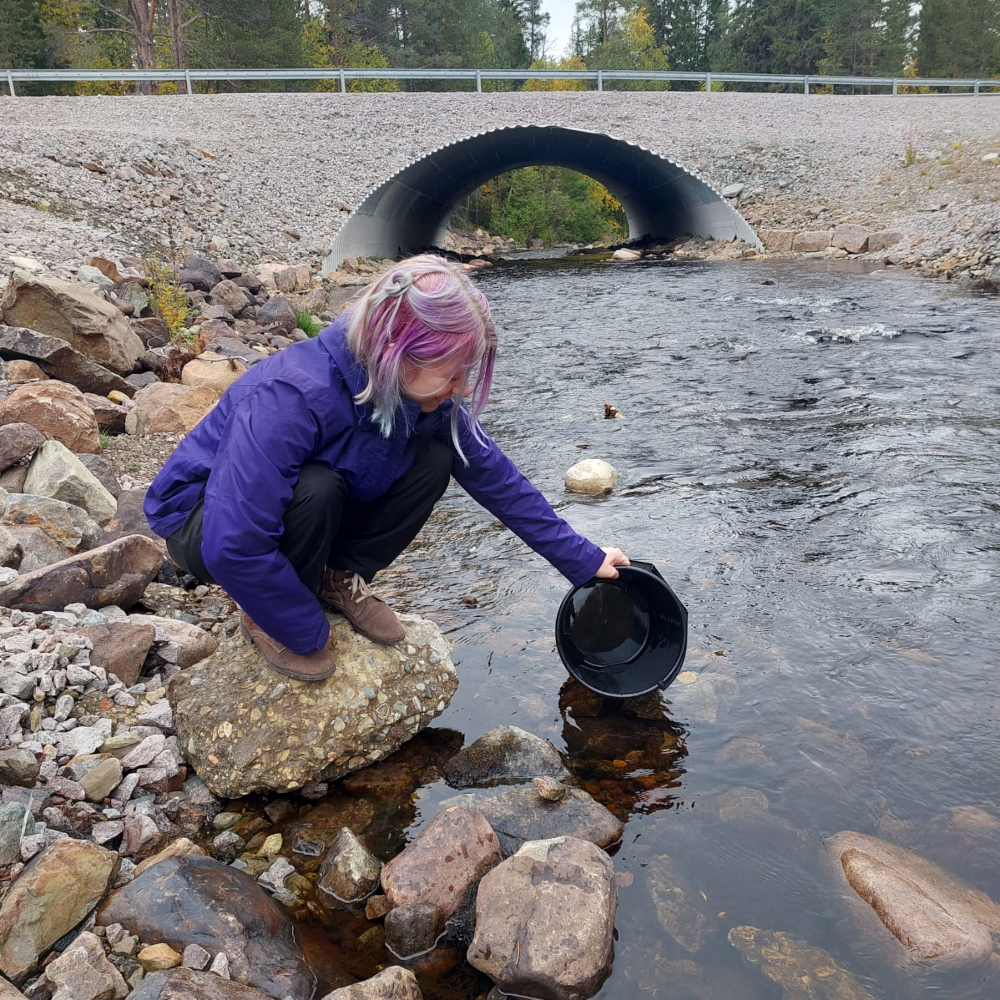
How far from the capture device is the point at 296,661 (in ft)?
9.70

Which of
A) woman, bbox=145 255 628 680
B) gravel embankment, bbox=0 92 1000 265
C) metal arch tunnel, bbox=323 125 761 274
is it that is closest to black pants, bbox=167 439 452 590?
woman, bbox=145 255 628 680

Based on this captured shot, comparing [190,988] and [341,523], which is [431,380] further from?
[190,988]

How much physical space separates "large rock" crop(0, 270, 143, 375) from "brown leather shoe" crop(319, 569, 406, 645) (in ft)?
15.1

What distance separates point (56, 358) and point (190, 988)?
5472 millimetres

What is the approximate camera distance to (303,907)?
2.47 meters

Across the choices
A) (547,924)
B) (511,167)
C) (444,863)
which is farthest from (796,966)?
(511,167)

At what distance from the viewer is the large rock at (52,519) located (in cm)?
402

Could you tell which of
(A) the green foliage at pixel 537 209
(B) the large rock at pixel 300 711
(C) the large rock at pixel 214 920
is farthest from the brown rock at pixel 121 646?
(A) the green foliage at pixel 537 209

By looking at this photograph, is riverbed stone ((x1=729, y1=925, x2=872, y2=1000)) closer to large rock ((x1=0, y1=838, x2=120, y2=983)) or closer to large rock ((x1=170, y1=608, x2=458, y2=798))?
large rock ((x1=170, y1=608, x2=458, y2=798))

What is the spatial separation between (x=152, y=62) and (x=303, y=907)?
32247 mm

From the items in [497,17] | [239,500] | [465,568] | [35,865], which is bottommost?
[465,568]

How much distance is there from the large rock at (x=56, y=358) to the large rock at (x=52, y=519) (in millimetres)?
2427

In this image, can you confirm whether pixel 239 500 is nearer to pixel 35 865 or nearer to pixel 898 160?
pixel 35 865

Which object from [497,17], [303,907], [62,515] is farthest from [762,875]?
[497,17]
